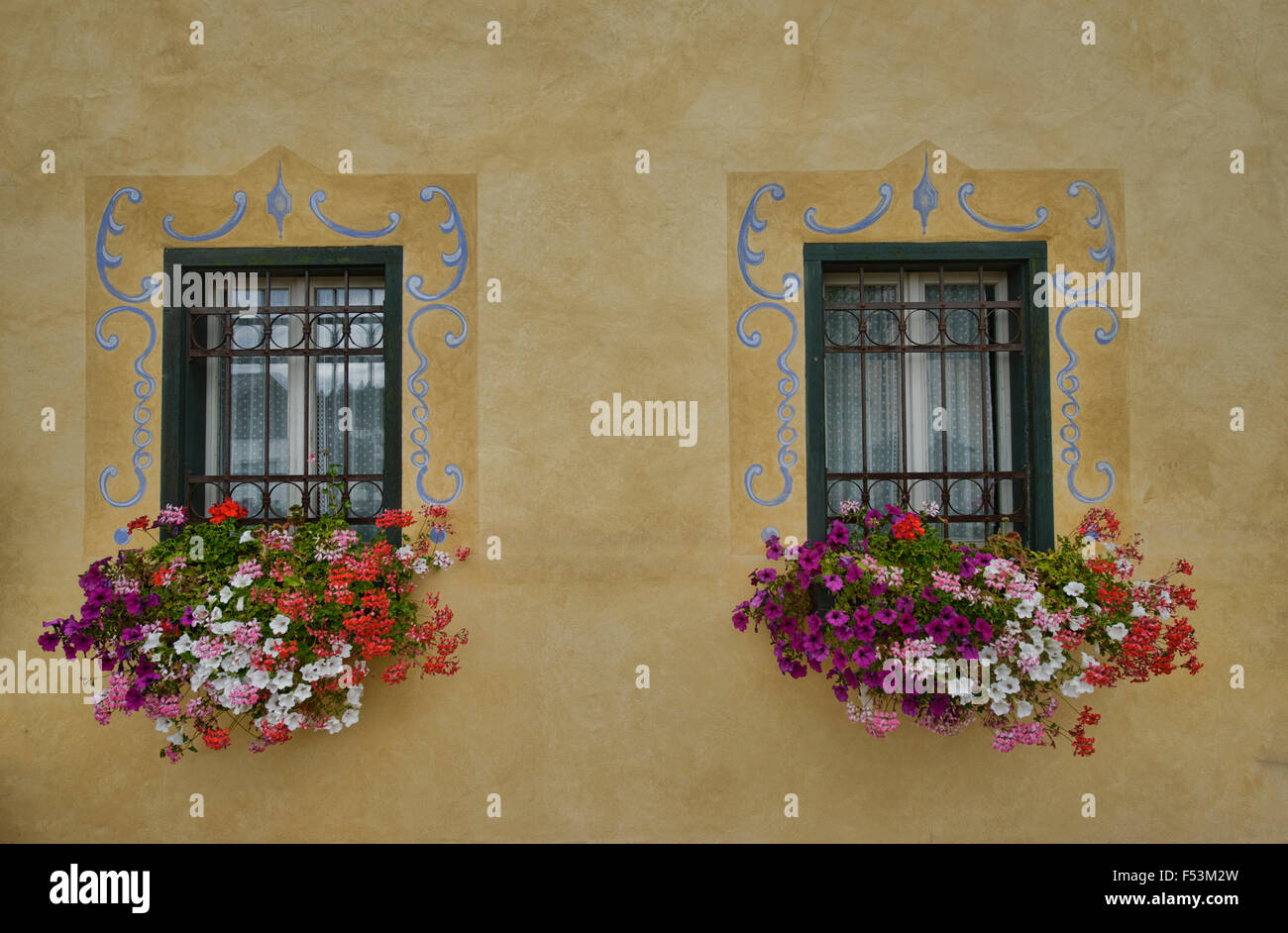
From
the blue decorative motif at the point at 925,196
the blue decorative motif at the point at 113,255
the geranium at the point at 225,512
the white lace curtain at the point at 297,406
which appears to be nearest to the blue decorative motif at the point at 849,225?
the blue decorative motif at the point at 925,196

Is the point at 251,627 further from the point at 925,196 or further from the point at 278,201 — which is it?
the point at 925,196

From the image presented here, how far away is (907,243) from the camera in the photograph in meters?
3.65

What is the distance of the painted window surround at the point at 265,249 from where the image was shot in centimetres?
361

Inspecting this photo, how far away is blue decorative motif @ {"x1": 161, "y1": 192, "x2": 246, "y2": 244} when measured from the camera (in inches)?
144

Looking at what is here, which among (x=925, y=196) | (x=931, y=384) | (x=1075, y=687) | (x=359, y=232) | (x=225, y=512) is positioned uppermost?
(x=925, y=196)

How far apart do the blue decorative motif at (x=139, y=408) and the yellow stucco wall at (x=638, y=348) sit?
6 centimetres

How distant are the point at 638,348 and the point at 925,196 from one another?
1.42 meters

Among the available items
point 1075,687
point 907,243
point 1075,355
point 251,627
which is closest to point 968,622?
point 1075,687

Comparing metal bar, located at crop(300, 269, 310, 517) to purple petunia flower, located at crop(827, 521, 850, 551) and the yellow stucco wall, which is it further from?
purple petunia flower, located at crop(827, 521, 850, 551)

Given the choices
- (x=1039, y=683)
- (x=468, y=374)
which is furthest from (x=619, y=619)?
(x=1039, y=683)

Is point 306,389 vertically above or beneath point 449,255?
Answer: beneath

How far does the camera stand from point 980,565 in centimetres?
326

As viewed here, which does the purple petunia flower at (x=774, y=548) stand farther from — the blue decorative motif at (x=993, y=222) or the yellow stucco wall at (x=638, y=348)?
the blue decorative motif at (x=993, y=222)
